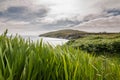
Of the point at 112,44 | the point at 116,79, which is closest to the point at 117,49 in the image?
the point at 112,44

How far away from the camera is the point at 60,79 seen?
7.73 feet

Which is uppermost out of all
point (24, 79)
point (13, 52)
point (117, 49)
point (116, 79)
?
point (13, 52)

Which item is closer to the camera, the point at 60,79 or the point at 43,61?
the point at 60,79

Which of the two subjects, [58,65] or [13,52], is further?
[13,52]

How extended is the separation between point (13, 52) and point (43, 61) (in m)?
0.35

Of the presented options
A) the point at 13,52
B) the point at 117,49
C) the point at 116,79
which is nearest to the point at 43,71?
the point at 13,52

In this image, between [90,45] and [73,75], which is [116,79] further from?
[90,45]

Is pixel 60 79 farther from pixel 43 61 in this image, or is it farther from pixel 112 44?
pixel 112 44

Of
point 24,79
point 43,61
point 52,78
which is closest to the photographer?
point 24,79

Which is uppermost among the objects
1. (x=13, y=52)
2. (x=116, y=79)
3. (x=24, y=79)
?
(x=13, y=52)

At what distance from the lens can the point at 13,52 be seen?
8.54 ft

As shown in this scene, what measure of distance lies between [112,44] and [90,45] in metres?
1.70

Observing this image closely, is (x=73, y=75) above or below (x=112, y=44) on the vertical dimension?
above

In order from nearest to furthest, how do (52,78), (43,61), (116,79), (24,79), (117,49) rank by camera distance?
(24,79)
(52,78)
(43,61)
(116,79)
(117,49)
